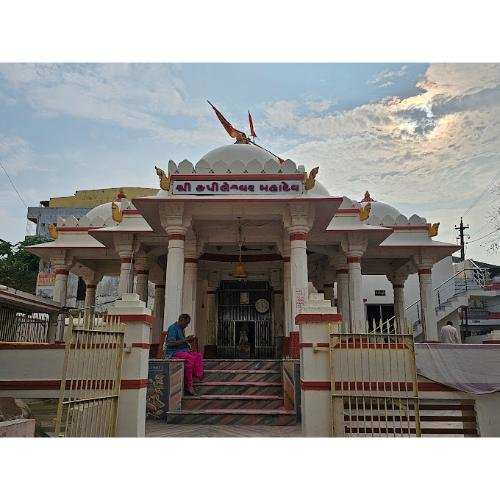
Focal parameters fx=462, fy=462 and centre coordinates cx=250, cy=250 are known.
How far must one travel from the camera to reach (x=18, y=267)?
97.8 feet

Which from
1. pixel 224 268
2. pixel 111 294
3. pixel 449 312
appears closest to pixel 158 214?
pixel 224 268

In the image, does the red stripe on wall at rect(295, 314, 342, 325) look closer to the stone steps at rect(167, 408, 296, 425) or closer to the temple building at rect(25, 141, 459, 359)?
the temple building at rect(25, 141, 459, 359)

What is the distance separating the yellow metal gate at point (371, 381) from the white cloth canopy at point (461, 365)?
516 millimetres

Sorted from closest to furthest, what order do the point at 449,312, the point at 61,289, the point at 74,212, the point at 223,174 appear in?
the point at 223,174 < the point at 61,289 < the point at 449,312 < the point at 74,212

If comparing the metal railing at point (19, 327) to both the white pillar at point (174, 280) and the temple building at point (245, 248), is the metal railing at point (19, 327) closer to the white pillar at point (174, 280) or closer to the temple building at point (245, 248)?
the temple building at point (245, 248)

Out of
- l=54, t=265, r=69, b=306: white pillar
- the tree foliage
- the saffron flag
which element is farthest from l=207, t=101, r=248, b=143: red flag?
the tree foliage

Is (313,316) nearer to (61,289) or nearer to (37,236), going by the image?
(61,289)

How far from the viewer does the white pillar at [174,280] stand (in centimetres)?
1079

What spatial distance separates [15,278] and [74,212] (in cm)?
746

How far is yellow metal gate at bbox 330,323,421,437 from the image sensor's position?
6500 mm

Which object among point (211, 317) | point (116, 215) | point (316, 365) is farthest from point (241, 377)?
point (211, 317)

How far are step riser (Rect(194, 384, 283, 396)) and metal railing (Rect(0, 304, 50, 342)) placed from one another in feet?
24.6

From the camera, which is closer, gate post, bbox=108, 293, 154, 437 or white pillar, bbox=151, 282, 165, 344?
gate post, bbox=108, 293, 154, 437

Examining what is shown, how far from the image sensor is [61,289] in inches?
642
